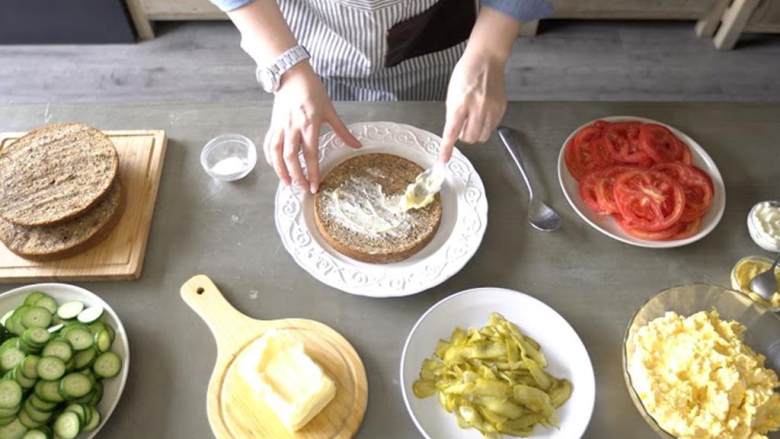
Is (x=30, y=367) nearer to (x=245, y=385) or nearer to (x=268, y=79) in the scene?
(x=245, y=385)

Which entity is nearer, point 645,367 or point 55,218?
point 645,367

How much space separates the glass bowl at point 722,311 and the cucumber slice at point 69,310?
3.78 ft

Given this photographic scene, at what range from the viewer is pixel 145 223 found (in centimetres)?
144

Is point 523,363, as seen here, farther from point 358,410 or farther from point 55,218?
point 55,218

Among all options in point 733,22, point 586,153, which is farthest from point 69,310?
point 733,22

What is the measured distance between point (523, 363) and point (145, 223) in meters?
0.93

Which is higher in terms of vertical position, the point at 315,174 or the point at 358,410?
the point at 315,174

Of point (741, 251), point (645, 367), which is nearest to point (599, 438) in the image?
point (645, 367)

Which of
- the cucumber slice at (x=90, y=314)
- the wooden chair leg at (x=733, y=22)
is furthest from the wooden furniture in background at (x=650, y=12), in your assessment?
the cucumber slice at (x=90, y=314)

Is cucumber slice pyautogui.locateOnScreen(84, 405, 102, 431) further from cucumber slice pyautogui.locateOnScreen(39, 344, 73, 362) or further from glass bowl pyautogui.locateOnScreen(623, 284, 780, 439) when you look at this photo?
glass bowl pyautogui.locateOnScreen(623, 284, 780, 439)

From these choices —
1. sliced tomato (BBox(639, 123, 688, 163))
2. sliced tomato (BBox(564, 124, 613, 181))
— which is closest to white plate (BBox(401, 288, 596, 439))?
sliced tomato (BBox(564, 124, 613, 181))

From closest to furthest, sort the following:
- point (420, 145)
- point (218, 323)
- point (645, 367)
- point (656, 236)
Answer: point (645, 367)
point (218, 323)
point (656, 236)
point (420, 145)

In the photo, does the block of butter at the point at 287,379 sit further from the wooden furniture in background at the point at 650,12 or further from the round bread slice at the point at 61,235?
the wooden furniture in background at the point at 650,12

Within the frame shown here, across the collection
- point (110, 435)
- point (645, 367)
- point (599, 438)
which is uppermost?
point (645, 367)
